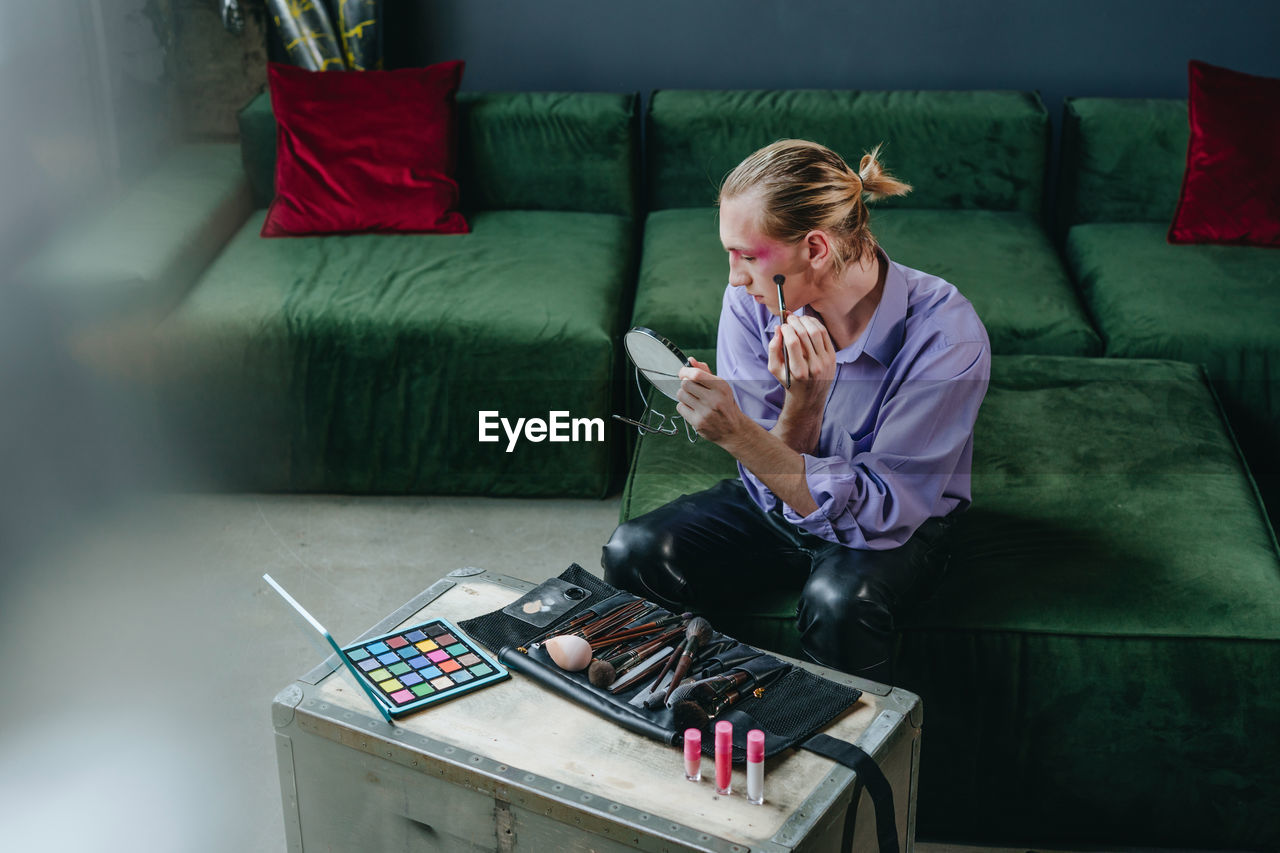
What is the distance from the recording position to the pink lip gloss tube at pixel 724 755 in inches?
52.7

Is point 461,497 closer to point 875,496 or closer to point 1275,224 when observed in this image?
point 875,496

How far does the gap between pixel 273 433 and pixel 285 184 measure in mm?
662

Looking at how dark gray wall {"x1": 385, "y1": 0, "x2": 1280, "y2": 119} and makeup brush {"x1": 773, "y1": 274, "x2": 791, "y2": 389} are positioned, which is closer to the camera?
makeup brush {"x1": 773, "y1": 274, "x2": 791, "y2": 389}

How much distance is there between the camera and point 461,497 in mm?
2680

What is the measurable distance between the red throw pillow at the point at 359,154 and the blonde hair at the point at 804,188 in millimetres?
1444

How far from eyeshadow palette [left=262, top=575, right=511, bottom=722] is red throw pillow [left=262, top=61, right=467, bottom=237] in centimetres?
152

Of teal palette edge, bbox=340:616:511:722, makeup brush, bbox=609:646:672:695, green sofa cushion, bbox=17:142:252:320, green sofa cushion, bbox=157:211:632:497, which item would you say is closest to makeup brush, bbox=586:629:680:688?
makeup brush, bbox=609:646:672:695

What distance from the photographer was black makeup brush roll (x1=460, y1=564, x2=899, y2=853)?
1.41 meters

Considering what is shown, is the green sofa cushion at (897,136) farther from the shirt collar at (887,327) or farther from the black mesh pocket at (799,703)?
the black mesh pocket at (799,703)

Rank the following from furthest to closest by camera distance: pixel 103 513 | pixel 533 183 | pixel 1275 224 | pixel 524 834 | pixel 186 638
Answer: pixel 533 183, pixel 1275 224, pixel 103 513, pixel 186 638, pixel 524 834

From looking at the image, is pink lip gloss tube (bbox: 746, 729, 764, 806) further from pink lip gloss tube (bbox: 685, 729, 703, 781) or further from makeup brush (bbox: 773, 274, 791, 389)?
makeup brush (bbox: 773, 274, 791, 389)

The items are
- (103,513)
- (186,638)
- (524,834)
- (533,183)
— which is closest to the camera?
(524,834)

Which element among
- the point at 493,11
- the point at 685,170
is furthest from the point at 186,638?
the point at 493,11

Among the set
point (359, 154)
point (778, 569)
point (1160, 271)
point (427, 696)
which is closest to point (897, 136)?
point (1160, 271)
